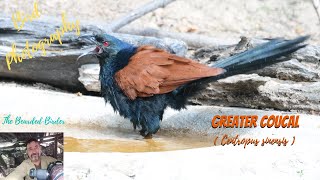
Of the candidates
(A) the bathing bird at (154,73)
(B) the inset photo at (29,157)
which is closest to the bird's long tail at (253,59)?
(A) the bathing bird at (154,73)

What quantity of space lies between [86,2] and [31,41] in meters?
1.87

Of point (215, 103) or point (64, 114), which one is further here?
point (215, 103)

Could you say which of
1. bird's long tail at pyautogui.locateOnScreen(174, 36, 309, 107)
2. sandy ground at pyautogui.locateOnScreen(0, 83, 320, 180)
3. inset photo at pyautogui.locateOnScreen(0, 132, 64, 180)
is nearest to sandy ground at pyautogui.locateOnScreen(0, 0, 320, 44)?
sandy ground at pyautogui.locateOnScreen(0, 83, 320, 180)

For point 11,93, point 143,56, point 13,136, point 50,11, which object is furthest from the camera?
point 50,11

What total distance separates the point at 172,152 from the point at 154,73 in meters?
0.40

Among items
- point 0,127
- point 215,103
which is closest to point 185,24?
point 215,103

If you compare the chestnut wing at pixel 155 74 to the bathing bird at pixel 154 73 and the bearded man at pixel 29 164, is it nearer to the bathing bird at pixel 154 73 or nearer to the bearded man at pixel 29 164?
the bathing bird at pixel 154 73

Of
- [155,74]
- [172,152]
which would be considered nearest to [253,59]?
[155,74]

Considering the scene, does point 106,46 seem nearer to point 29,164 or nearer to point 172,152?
point 172,152

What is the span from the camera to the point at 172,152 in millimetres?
3781

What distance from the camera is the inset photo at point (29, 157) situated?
3.53m

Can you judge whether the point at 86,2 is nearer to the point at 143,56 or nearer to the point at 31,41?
the point at 31,41

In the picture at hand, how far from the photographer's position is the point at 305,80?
14.2 ft

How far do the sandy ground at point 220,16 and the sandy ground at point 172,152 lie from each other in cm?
167
